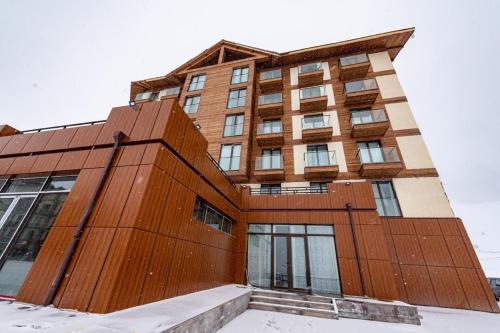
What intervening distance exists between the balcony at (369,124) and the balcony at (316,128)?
1.50 m

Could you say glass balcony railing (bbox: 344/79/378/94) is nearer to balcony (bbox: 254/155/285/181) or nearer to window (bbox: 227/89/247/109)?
balcony (bbox: 254/155/285/181)

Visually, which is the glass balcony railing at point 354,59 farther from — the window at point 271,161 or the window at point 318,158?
the window at point 271,161

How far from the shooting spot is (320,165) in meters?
12.6

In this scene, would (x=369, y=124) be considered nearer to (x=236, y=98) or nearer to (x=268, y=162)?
(x=268, y=162)

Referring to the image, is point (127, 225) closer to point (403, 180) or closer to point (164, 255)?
point (164, 255)

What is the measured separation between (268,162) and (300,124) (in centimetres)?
397

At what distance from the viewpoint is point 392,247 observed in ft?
32.2

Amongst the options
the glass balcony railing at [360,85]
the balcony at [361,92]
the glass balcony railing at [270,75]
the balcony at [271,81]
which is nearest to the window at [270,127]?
the balcony at [271,81]

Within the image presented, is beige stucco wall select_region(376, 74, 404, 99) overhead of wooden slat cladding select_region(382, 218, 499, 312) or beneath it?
overhead

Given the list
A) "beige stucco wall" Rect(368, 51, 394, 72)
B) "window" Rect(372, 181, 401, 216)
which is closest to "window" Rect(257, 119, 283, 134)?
"window" Rect(372, 181, 401, 216)

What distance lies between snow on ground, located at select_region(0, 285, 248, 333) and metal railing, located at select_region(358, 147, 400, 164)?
11.6m

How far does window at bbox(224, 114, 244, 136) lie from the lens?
47.1 ft

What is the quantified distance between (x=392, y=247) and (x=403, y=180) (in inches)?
152

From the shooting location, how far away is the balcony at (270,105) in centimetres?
1497
